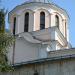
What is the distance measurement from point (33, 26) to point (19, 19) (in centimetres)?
153

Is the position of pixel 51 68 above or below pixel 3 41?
below

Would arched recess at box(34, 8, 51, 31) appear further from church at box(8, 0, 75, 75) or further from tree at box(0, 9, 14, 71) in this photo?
tree at box(0, 9, 14, 71)

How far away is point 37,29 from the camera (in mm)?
27125

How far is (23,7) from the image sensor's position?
91.3 feet

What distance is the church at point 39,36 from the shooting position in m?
22.8

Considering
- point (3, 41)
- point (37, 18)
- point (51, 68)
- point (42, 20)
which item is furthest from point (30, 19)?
point (3, 41)

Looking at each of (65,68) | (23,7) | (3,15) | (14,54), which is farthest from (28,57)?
(3,15)

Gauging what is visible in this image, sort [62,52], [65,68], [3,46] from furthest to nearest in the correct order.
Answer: [62,52] → [65,68] → [3,46]

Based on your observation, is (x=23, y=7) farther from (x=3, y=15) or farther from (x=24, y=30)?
(x=3, y=15)

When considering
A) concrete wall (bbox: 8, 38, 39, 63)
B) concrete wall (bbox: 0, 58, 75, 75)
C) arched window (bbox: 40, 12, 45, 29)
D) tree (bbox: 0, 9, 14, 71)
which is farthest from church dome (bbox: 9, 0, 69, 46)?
tree (bbox: 0, 9, 14, 71)

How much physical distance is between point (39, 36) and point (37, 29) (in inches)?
35.3

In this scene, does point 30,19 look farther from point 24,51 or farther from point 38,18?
point 24,51

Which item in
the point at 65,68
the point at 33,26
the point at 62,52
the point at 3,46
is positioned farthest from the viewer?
the point at 33,26

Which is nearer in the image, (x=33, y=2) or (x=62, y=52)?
(x=62, y=52)
